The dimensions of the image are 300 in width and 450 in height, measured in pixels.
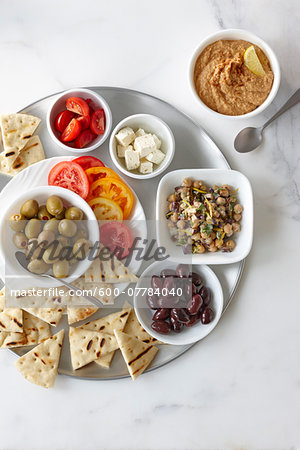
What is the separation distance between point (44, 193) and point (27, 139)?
34cm

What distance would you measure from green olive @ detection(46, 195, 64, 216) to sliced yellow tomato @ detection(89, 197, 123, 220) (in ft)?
0.55

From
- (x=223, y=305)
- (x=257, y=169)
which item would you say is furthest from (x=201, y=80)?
(x=223, y=305)

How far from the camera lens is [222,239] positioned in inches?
91.8

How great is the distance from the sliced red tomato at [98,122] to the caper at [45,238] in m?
0.59

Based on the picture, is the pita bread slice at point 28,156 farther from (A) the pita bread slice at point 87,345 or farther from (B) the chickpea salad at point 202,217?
(A) the pita bread slice at point 87,345

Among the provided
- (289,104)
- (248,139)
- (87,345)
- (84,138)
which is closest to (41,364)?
(87,345)

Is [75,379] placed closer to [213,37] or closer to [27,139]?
[27,139]

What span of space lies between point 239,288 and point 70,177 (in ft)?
3.49

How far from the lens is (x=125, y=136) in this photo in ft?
7.72

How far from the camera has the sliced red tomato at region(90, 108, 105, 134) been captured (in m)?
2.42

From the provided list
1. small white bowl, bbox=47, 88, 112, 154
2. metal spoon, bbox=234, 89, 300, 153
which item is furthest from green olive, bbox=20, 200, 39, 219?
metal spoon, bbox=234, 89, 300, 153

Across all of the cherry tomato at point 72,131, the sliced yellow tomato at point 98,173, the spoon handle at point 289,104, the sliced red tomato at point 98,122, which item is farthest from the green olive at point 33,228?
the spoon handle at point 289,104

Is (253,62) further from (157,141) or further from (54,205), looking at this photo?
(54,205)

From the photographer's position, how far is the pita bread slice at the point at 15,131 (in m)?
2.40
